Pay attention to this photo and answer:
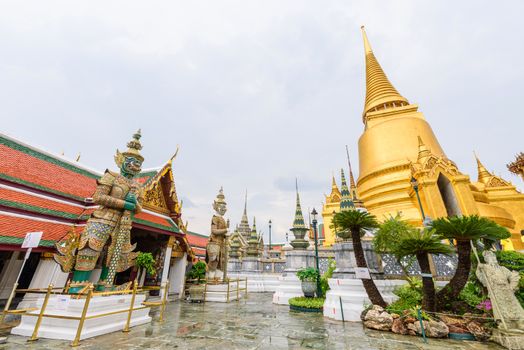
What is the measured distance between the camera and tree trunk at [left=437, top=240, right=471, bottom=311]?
5.32 m

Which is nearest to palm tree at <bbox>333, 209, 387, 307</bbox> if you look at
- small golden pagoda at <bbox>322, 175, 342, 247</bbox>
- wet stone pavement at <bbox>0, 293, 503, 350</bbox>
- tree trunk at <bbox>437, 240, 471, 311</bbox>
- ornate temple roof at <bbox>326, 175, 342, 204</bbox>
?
wet stone pavement at <bbox>0, 293, 503, 350</bbox>

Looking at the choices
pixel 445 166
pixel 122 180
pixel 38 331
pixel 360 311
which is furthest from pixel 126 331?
pixel 445 166

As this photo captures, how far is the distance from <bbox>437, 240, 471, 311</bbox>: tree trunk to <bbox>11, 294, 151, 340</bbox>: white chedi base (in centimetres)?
786

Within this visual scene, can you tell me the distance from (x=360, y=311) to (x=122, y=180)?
762cm

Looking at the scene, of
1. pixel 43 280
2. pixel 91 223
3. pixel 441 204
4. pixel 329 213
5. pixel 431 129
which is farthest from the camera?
pixel 329 213

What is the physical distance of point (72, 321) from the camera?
15.5 ft

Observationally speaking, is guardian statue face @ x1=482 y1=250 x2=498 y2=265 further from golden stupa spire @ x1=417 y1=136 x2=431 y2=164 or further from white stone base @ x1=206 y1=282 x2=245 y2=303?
golden stupa spire @ x1=417 y1=136 x2=431 y2=164

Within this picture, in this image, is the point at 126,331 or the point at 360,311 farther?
the point at 360,311

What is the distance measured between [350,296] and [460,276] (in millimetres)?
2757

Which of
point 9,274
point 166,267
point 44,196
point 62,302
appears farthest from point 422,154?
point 9,274

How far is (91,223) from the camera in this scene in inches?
224

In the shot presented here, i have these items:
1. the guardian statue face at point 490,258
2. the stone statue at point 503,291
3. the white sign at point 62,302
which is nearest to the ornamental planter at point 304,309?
the stone statue at point 503,291

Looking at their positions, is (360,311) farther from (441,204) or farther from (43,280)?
(441,204)

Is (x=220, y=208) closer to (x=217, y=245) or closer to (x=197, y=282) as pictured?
(x=217, y=245)
